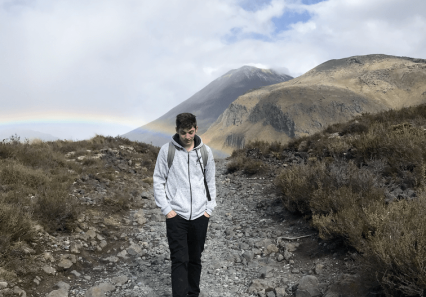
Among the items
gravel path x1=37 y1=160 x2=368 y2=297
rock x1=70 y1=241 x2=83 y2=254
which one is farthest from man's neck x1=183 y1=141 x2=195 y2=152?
rock x1=70 y1=241 x2=83 y2=254

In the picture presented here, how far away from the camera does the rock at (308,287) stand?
3.22 metres

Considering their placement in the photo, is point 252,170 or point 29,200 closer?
point 29,200

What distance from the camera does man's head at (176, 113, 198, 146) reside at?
9.29 feet

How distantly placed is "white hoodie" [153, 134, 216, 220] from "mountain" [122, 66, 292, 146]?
9460 cm

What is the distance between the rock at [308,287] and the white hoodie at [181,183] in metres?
1.63

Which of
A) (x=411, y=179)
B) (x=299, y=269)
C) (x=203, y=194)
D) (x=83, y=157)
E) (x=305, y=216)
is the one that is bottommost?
(x=299, y=269)

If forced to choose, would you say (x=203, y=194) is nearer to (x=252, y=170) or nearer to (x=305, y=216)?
(x=305, y=216)

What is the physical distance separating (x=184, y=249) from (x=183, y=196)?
59 centimetres

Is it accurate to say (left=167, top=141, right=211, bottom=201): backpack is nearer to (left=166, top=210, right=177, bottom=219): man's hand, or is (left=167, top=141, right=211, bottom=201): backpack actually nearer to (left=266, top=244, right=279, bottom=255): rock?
(left=166, top=210, right=177, bottom=219): man's hand

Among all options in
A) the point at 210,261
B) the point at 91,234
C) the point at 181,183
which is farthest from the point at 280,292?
the point at 91,234

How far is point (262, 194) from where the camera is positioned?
7996mm

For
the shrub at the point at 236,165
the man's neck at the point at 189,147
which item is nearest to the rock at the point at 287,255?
the man's neck at the point at 189,147

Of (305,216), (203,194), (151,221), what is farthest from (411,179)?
(151,221)

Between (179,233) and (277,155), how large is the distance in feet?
31.6
